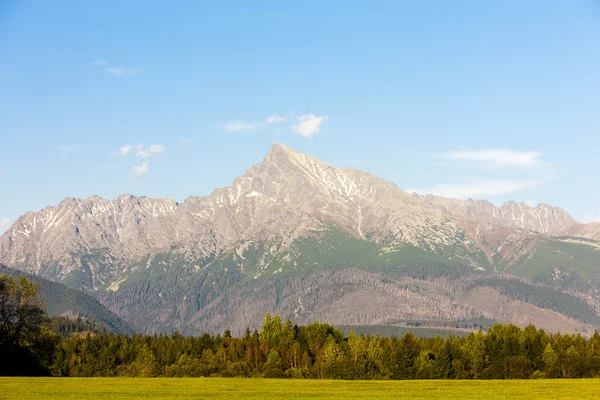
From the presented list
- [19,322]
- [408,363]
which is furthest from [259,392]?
[408,363]

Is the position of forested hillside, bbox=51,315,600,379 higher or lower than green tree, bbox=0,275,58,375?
lower

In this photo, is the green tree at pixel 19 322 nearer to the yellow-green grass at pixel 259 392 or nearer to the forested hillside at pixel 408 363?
the yellow-green grass at pixel 259 392

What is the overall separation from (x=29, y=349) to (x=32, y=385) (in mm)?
52600

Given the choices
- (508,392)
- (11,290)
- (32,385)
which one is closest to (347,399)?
(508,392)

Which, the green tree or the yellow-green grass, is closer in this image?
the yellow-green grass

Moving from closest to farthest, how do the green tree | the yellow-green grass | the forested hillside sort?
1. the yellow-green grass
2. the green tree
3. the forested hillside

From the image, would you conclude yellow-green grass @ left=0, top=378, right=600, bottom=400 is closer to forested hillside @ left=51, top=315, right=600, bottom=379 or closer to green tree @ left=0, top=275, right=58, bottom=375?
green tree @ left=0, top=275, right=58, bottom=375

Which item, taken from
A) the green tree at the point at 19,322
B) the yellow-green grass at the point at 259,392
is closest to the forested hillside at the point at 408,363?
the green tree at the point at 19,322

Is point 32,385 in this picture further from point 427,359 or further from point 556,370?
point 556,370

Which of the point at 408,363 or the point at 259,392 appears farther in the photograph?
the point at 408,363

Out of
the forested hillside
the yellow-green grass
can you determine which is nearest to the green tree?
the yellow-green grass

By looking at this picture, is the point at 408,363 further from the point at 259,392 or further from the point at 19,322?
the point at 19,322

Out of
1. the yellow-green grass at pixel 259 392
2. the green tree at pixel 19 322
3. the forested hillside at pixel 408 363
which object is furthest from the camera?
the forested hillside at pixel 408 363

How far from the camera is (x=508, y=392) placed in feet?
343
